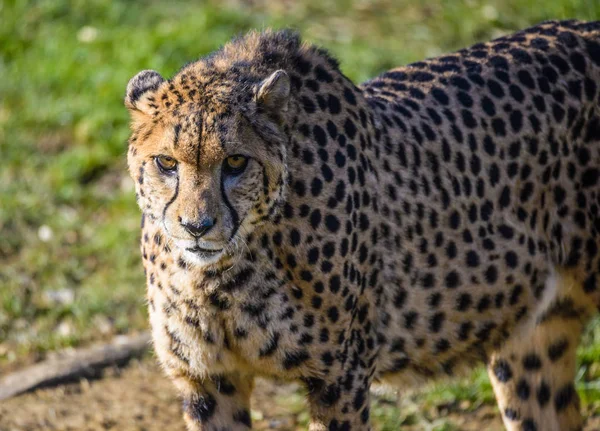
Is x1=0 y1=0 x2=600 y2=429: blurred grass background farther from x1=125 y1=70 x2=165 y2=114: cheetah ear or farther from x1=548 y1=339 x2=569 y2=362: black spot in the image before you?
x1=125 y1=70 x2=165 y2=114: cheetah ear

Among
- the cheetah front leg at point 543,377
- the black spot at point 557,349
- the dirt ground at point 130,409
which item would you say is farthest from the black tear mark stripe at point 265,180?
the dirt ground at point 130,409

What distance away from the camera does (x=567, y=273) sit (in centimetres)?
452

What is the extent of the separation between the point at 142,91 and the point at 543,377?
2129 mm

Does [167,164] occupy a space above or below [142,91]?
below

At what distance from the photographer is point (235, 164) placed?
11.4 ft

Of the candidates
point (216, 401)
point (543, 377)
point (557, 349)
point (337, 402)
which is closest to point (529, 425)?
point (543, 377)

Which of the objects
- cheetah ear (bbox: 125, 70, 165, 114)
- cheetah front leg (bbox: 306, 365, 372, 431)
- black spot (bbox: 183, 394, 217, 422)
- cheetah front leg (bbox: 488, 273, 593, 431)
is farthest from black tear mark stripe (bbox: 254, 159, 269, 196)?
cheetah front leg (bbox: 488, 273, 593, 431)

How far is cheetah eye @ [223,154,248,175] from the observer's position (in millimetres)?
3470

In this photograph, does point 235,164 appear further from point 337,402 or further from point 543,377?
point 543,377

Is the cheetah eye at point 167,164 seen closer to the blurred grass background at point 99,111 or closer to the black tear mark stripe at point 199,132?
the black tear mark stripe at point 199,132

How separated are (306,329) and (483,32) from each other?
4504mm

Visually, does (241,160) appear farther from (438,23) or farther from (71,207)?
(438,23)

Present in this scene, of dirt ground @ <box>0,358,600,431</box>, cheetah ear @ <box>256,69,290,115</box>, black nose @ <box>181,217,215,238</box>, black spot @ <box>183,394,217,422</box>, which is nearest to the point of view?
black nose @ <box>181,217,215,238</box>

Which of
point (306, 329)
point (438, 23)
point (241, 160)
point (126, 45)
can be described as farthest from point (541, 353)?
point (126, 45)
